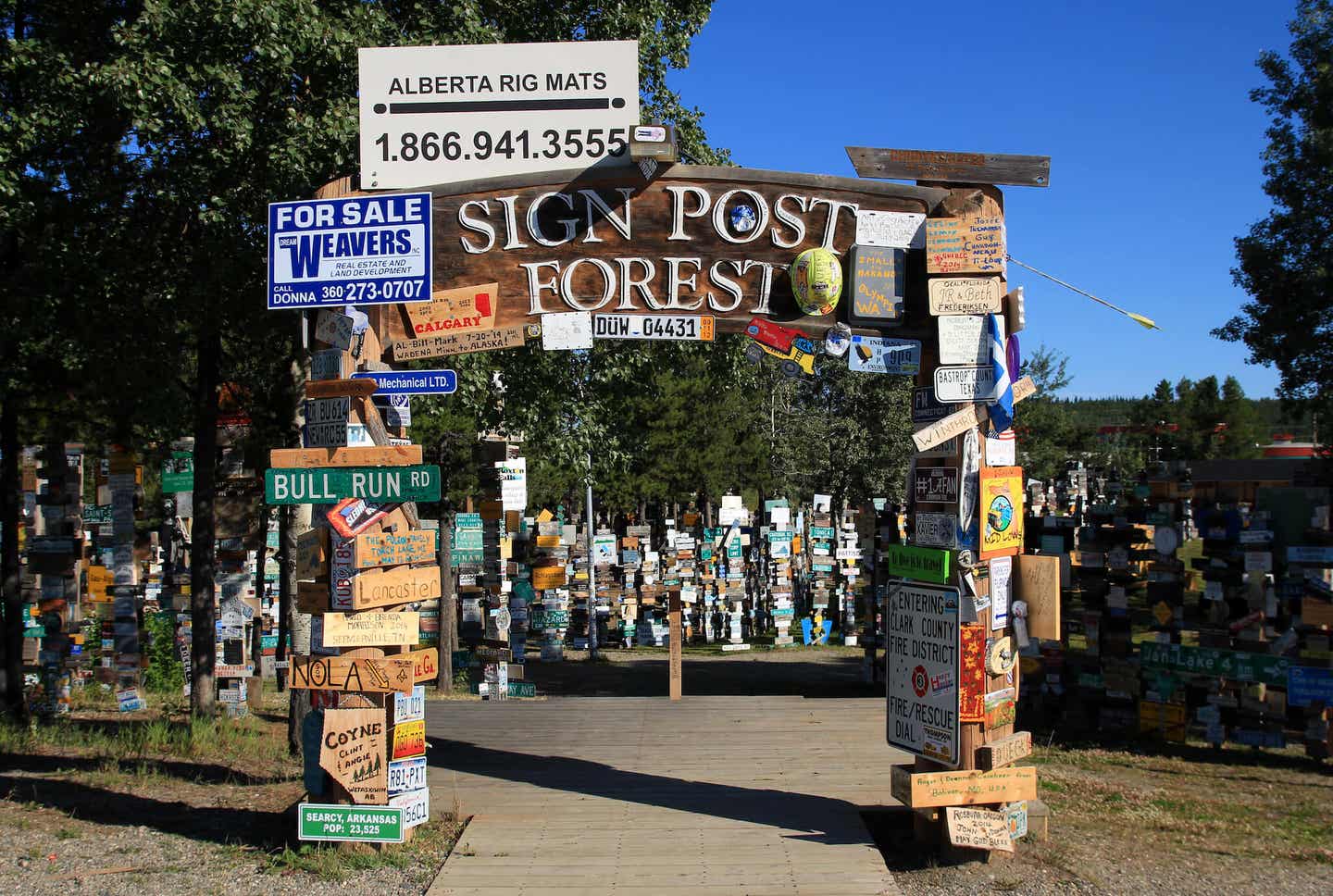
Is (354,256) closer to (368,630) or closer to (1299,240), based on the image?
(368,630)

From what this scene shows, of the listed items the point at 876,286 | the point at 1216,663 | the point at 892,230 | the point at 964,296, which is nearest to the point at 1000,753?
the point at 964,296

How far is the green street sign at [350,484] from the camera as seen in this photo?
617cm

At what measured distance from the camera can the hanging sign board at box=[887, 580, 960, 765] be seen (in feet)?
20.2

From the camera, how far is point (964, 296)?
21.2 ft

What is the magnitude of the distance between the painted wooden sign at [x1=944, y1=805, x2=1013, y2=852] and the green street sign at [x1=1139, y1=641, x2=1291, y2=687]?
4.99m

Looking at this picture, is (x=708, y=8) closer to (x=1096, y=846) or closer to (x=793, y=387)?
(x=1096, y=846)

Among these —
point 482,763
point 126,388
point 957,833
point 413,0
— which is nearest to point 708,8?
point 413,0

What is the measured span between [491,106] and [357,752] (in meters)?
4.30

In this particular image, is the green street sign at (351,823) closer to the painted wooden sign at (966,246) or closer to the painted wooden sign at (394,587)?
the painted wooden sign at (394,587)

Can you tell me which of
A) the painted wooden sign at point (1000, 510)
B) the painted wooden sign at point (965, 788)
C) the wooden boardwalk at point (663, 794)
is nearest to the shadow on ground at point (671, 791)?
the wooden boardwalk at point (663, 794)

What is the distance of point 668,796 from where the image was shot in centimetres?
734

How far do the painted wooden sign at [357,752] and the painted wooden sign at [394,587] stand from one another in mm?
510

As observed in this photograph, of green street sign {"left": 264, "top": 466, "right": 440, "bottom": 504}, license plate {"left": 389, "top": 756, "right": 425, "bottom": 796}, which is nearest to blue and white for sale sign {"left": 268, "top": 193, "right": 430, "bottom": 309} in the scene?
green street sign {"left": 264, "top": 466, "right": 440, "bottom": 504}

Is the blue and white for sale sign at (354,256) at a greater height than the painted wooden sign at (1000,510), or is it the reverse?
the blue and white for sale sign at (354,256)
